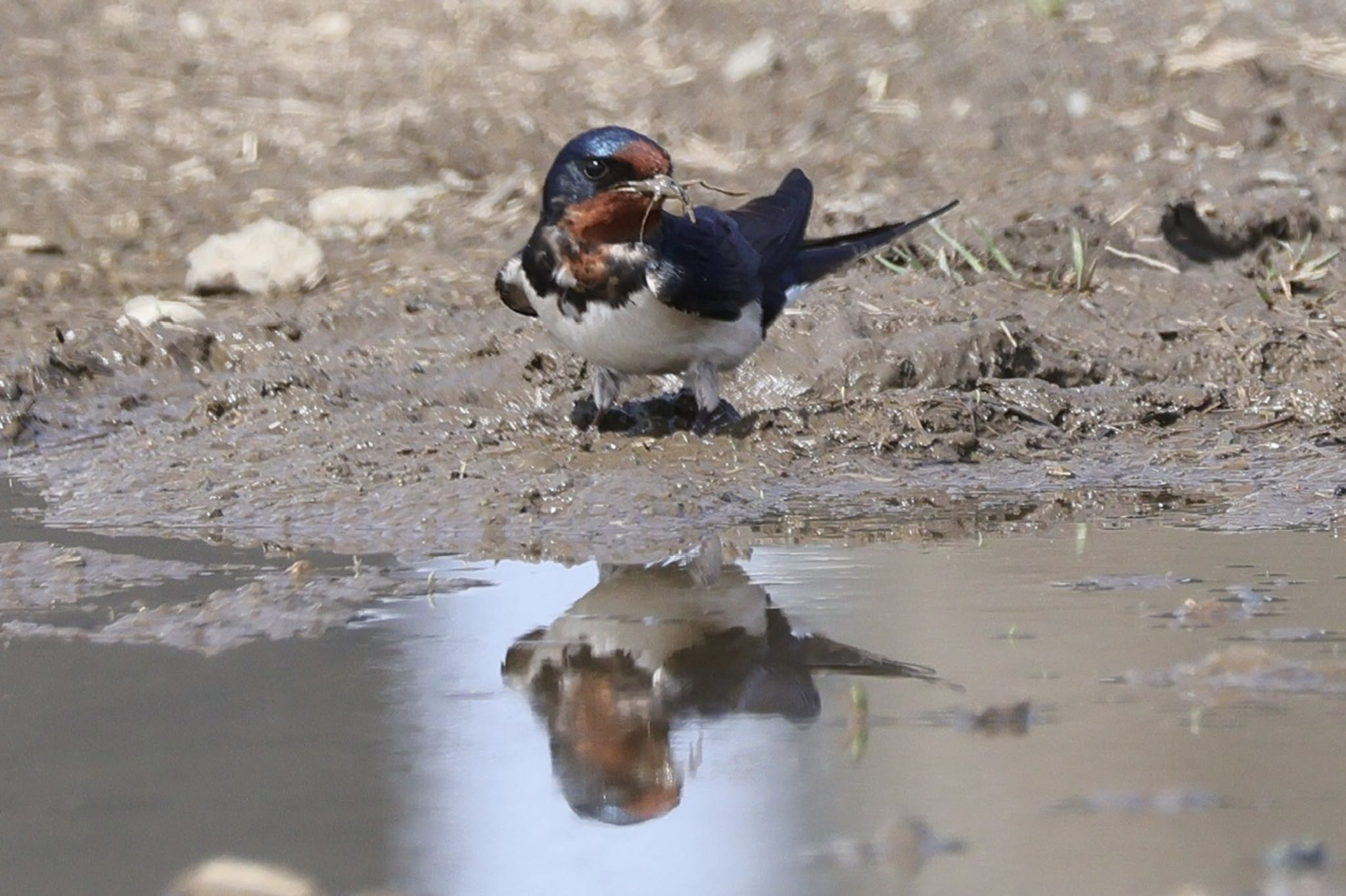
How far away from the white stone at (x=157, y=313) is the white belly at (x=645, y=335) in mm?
2120

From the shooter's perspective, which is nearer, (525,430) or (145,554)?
(145,554)

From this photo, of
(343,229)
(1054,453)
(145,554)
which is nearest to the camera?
(145,554)

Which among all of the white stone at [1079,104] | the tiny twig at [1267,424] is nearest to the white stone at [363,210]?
the white stone at [1079,104]

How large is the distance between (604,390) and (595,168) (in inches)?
27.6

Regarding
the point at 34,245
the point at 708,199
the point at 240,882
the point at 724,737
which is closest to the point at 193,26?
A: the point at 34,245

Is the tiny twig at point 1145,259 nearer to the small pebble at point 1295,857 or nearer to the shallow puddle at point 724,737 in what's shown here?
the shallow puddle at point 724,737

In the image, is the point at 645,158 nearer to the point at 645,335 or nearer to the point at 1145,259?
the point at 645,335

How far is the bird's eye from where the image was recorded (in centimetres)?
459

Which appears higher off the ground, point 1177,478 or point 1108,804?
point 1177,478

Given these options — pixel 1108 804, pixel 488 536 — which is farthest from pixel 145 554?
pixel 1108 804

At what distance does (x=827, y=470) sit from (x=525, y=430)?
0.88 m

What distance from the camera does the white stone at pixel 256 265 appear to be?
703 centimetres

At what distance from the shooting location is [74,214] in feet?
25.9

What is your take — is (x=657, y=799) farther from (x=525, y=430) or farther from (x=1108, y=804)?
(x=525, y=430)
